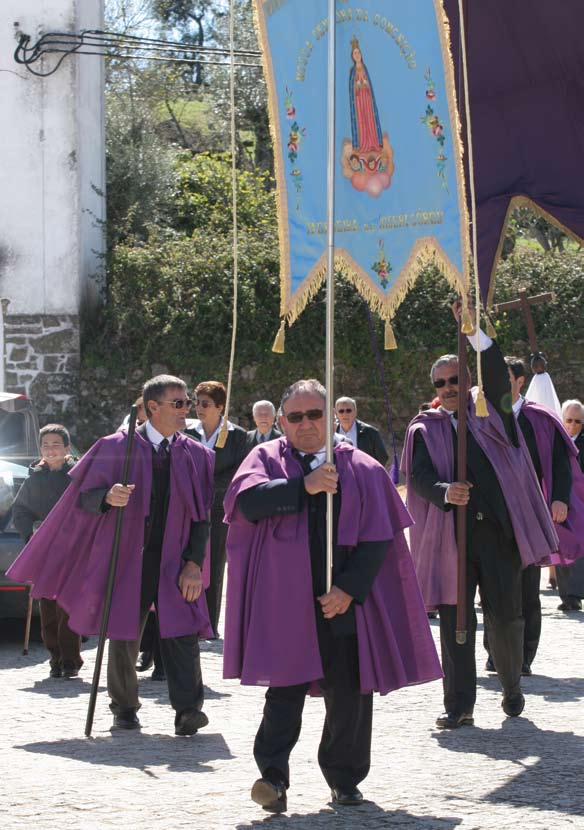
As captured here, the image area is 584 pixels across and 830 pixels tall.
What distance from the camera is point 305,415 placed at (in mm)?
5977

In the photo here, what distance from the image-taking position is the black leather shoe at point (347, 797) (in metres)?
5.84

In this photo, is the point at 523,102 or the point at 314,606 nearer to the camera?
the point at 314,606

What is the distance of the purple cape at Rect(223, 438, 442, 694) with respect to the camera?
19.0 ft

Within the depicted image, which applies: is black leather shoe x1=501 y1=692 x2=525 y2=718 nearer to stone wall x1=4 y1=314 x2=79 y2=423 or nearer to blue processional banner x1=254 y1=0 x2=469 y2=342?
blue processional banner x1=254 y1=0 x2=469 y2=342

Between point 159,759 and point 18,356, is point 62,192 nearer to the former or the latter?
point 18,356

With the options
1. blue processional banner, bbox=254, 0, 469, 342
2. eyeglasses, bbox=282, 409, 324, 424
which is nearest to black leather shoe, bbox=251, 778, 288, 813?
eyeglasses, bbox=282, 409, 324, 424

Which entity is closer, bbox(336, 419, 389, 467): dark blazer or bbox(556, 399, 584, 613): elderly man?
bbox(336, 419, 389, 467): dark blazer

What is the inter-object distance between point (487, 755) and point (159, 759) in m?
1.57

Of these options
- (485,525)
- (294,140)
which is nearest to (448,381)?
(485,525)

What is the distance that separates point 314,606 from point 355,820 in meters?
0.87

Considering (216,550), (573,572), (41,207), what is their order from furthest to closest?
(41,207) < (573,572) < (216,550)

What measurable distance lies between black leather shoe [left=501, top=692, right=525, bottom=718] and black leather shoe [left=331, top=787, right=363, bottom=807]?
2.05 metres

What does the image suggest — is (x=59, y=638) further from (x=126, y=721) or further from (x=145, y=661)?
(x=126, y=721)

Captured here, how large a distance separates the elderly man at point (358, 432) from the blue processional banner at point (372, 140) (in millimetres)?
4526
